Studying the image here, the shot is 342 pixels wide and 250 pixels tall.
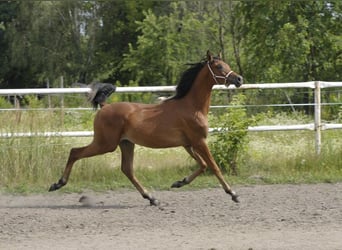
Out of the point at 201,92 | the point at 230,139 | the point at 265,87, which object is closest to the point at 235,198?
the point at 201,92

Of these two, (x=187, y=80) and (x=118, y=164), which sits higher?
(x=187, y=80)

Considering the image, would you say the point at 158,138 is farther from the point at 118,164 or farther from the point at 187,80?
the point at 118,164

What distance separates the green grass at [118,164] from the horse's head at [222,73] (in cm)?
187

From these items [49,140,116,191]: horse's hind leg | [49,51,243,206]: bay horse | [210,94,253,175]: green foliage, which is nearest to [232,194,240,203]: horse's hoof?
[49,51,243,206]: bay horse

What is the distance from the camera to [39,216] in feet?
25.6

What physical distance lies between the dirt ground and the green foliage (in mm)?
875

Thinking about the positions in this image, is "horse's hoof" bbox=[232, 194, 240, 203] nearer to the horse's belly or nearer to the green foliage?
the horse's belly

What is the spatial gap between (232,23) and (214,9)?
4.31m

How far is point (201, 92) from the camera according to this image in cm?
881

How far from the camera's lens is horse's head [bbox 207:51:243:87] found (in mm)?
8719

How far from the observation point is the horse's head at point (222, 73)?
8719 mm

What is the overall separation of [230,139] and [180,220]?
3364 mm

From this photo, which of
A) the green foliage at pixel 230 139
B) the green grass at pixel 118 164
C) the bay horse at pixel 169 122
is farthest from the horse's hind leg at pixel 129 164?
the green foliage at pixel 230 139

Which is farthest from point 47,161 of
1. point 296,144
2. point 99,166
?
point 296,144
